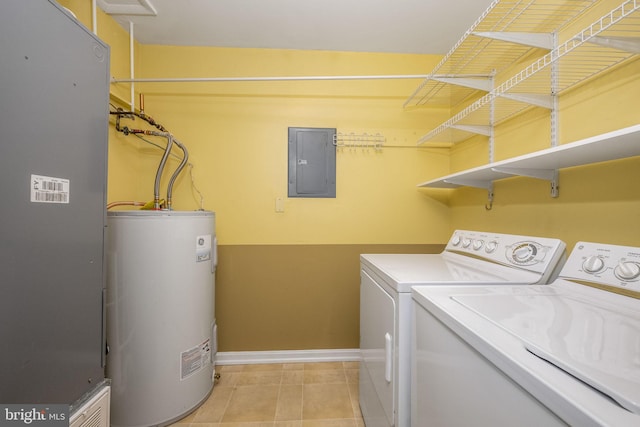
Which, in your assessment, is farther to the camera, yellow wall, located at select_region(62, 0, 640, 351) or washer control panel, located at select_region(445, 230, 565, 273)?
yellow wall, located at select_region(62, 0, 640, 351)

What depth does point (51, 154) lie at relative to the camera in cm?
74

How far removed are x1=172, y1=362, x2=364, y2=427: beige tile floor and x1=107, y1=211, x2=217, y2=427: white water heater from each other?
21 cm

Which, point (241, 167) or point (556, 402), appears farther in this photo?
point (241, 167)

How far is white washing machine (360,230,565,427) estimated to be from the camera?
0.95m

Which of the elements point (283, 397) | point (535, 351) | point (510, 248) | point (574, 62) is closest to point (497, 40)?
point (574, 62)

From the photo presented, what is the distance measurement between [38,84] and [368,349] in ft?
5.44

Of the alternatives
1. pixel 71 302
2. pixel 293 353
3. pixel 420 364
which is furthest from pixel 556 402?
pixel 293 353

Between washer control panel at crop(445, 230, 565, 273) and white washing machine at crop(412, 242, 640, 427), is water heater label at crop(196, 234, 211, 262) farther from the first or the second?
washer control panel at crop(445, 230, 565, 273)

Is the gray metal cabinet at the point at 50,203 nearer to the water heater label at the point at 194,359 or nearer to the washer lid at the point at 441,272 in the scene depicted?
the water heater label at the point at 194,359

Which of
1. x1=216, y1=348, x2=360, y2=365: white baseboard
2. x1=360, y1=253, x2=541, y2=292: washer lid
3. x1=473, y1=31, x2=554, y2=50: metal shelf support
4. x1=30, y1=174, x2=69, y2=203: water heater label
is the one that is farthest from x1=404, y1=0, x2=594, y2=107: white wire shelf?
x1=216, y1=348, x2=360, y2=365: white baseboard

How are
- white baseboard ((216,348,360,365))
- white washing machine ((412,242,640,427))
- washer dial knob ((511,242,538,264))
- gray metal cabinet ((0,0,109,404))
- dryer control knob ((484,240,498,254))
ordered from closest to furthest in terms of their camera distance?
white washing machine ((412,242,640,427)) < gray metal cabinet ((0,0,109,404)) < washer dial knob ((511,242,538,264)) < dryer control knob ((484,240,498,254)) < white baseboard ((216,348,360,365))

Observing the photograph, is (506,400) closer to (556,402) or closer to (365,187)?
(556,402)

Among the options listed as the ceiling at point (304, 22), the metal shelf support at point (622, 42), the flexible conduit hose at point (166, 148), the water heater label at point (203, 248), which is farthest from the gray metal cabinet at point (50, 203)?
the metal shelf support at point (622, 42)

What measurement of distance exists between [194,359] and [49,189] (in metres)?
1.28
